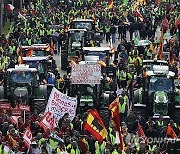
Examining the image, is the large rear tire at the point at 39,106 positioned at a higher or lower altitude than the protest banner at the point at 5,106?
lower

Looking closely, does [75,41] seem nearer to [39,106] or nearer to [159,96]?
[39,106]

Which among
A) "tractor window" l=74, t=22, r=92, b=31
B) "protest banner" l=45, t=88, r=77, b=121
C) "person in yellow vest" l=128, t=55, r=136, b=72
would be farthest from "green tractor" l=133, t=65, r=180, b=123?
"tractor window" l=74, t=22, r=92, b=31

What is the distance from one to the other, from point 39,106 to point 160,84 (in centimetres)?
440

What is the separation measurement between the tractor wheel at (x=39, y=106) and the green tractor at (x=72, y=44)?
1130 centimetres

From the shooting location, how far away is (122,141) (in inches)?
878

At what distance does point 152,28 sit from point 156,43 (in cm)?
914

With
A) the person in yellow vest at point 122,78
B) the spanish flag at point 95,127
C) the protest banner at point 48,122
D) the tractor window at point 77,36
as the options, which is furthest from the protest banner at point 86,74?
the tractor window at point 77,36

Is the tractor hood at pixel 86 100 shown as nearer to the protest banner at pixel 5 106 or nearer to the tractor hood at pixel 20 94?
the tractor hood at pixel 20 94

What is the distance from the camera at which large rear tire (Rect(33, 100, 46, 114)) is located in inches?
1115

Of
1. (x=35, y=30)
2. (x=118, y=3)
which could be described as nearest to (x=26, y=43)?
(x=35, y=30)

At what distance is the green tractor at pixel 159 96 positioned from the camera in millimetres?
27797

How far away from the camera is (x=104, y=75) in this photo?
103 feet

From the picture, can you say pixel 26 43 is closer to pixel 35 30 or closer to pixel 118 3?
pixel 35 30

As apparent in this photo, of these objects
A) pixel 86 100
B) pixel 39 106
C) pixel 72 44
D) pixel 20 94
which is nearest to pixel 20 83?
pixel 20 94
